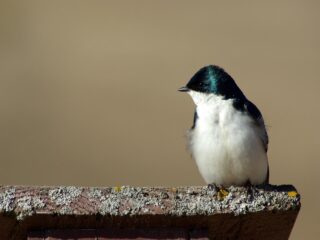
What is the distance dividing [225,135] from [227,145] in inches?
1.6

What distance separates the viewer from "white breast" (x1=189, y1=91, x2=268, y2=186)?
4170mm

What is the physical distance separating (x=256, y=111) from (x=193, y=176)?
489 cm

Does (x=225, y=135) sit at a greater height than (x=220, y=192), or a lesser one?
greater

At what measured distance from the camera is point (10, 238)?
2.87 metres

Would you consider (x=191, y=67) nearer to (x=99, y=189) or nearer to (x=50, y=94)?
(x=50, y=94)

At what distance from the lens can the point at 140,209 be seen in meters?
2.74

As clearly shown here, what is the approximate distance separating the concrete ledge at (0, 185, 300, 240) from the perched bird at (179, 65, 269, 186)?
1.30 meters

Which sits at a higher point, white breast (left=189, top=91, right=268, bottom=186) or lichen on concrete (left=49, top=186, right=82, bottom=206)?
white breast (left=189, top=91, right=268, bottom=186)

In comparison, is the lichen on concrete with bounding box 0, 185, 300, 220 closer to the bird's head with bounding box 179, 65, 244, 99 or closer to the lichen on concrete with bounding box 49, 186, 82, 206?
the lichen on concrete with bounding box 49, 186, 82, 206

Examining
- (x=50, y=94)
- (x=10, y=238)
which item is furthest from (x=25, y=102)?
(x=10, y=238)

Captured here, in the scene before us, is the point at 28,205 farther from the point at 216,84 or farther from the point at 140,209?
the point at 216,84

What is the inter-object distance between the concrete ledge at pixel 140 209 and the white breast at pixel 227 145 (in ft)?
4.24

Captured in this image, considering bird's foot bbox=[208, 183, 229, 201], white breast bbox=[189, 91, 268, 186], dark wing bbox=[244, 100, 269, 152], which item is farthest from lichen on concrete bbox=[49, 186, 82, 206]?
dark wing bbox=[244, 100, 269, 152]

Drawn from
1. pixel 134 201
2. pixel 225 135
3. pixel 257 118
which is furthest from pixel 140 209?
pixel 257 118
